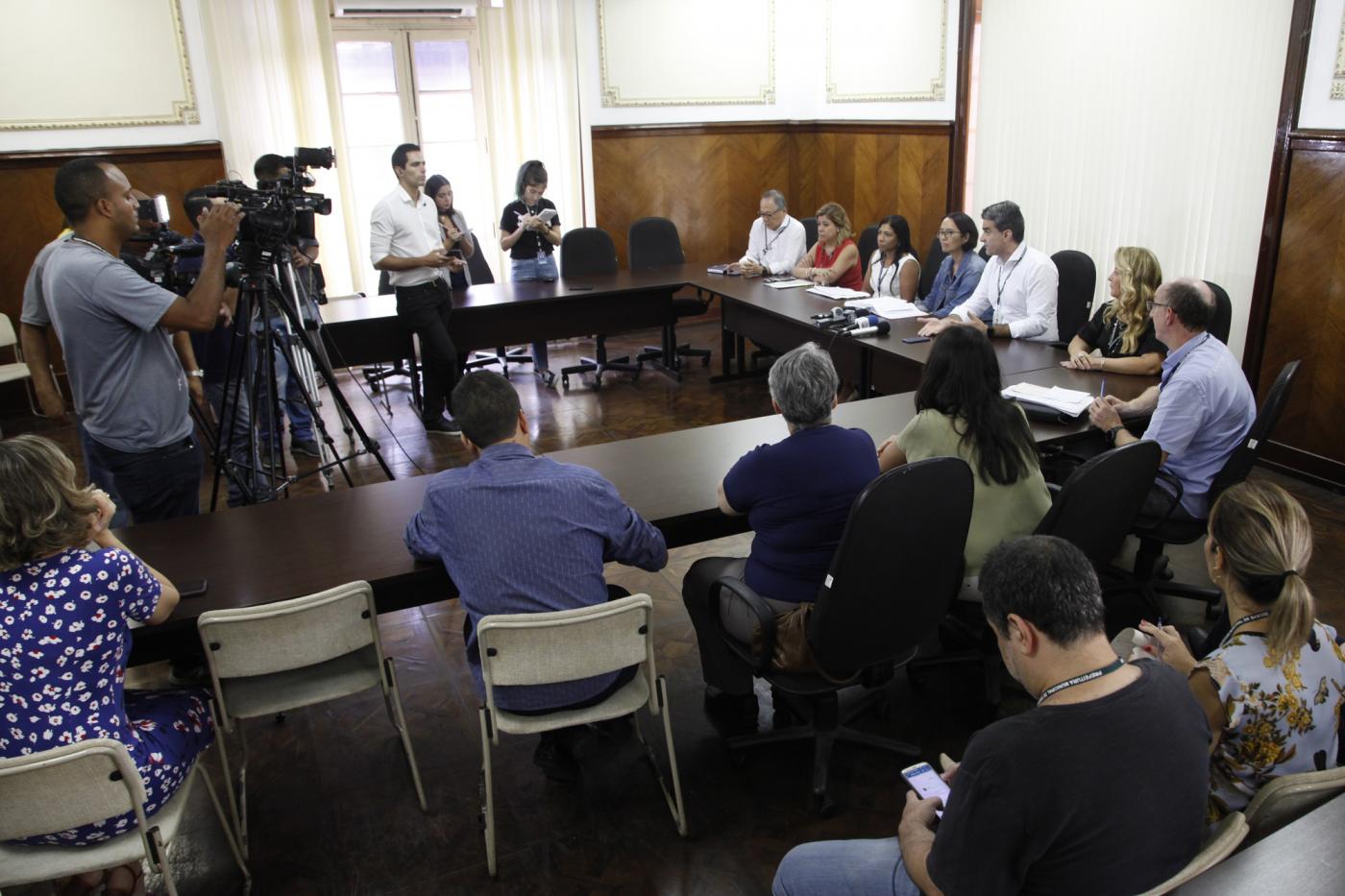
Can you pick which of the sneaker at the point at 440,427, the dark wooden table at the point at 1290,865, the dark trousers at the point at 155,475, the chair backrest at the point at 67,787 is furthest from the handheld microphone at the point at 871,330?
the chair backrest at the point at 67,787

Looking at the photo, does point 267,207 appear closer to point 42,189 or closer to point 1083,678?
point 1083,678

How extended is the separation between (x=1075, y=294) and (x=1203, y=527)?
1896 millimetres

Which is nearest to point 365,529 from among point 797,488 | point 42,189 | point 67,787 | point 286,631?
point 286,631

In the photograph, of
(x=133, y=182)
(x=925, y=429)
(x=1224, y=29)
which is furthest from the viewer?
(x=133, y=182)

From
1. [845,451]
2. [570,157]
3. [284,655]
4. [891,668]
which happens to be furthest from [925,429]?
[570,157]

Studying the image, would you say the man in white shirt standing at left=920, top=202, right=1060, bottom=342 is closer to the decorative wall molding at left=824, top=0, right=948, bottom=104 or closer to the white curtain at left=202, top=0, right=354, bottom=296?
the decorative wall molding at left=824, top=0, right=948, bottom=104

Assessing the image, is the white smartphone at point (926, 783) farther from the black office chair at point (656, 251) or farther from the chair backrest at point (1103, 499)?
the black office chair at point (656, 251)

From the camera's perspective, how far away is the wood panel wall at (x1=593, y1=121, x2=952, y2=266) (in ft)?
24.6

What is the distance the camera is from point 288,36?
672 cm

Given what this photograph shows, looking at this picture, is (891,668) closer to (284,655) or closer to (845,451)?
(845,451)

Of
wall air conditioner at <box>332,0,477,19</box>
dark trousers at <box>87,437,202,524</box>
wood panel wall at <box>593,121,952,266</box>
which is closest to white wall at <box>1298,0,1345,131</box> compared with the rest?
wood panel wall at <box>593,121,952,266</box>

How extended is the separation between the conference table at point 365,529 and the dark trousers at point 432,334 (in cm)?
231

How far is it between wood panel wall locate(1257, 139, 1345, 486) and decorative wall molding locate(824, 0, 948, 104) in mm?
2938

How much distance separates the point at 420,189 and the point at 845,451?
372 centimetres
